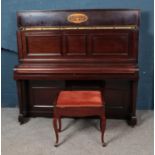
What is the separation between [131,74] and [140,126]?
2.05ft

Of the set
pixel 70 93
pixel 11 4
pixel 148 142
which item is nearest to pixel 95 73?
pixel 70 93

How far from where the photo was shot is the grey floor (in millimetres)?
2328

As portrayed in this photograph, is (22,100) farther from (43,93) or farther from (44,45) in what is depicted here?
(44,45)

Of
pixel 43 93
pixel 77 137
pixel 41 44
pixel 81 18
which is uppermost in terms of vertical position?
pixel 81 18

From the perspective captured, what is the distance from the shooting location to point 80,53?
276 cm

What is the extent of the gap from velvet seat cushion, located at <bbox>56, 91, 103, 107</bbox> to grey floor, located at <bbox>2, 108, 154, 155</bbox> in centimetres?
42

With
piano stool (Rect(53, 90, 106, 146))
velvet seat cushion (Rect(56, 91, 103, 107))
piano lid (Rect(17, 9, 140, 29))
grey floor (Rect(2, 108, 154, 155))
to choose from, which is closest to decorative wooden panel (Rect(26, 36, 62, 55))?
piano lid (Rect(17, 9, 140, 29))

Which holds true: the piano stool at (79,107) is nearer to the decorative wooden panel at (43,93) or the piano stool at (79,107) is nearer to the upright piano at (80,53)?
the upright piano at (80,53)

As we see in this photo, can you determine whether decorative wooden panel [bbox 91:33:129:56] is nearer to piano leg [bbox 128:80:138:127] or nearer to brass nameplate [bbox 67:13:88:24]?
brass nameplate [bbox 67:13:88:24]

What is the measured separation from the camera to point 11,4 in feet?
9.53

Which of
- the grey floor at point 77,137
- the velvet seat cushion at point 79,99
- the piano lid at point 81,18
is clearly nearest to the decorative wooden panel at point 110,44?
the piano lid at point 81,18

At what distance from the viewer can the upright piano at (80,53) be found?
2596 millimetres

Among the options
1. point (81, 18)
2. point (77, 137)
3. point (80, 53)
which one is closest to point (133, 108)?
point (77, 137)

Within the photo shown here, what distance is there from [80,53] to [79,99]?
602 millimetres
